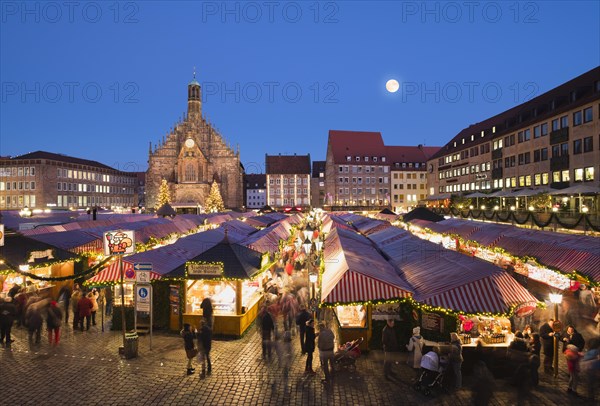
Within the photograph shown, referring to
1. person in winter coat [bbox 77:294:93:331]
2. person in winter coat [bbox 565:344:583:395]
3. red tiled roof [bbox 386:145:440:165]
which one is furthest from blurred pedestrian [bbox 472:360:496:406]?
red tiled roof [bbox 386:145:440:165]

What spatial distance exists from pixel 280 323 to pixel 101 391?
6.57 m

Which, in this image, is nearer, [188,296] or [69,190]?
[188,296]

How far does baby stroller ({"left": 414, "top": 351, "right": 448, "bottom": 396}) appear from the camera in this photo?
29.6 feet

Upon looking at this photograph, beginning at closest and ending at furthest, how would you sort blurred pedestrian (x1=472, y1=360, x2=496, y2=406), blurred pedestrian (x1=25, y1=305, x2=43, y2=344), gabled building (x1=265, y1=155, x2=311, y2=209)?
blurred pedestrian (x1=472, y1=360, x2=496, y2=406), blurred pedestrian (x1=25, y1=305, x2=43, y2=344), gabled building (x1=265, y1=155, x2=311, y2=209)

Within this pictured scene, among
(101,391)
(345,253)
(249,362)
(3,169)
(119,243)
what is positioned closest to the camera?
(101,391)

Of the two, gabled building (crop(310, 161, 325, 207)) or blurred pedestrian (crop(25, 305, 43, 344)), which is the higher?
gabled building (crop(310, 161, 325, 207))

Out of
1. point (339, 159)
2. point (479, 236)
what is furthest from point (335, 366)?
point (339, 159)

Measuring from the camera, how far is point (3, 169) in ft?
263

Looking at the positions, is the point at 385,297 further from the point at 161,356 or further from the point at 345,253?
the point at 161,356

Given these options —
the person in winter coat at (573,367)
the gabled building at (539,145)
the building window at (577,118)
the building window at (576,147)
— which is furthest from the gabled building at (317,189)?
the person in winter coat at (573,367)

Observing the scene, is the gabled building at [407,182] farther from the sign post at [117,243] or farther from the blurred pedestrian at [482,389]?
the blurred pedestrian at [482,389]

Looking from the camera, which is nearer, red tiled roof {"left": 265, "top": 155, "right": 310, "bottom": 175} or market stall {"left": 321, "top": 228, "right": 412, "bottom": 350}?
market stall {"left": 321, "top": 228, "right": 412, "bottom": 350}

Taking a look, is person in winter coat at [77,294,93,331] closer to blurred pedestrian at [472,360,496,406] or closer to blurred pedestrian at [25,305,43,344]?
blurred pedestrian at [25,305,43,344]

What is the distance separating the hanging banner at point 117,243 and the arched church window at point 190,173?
Answer: 72.4m
